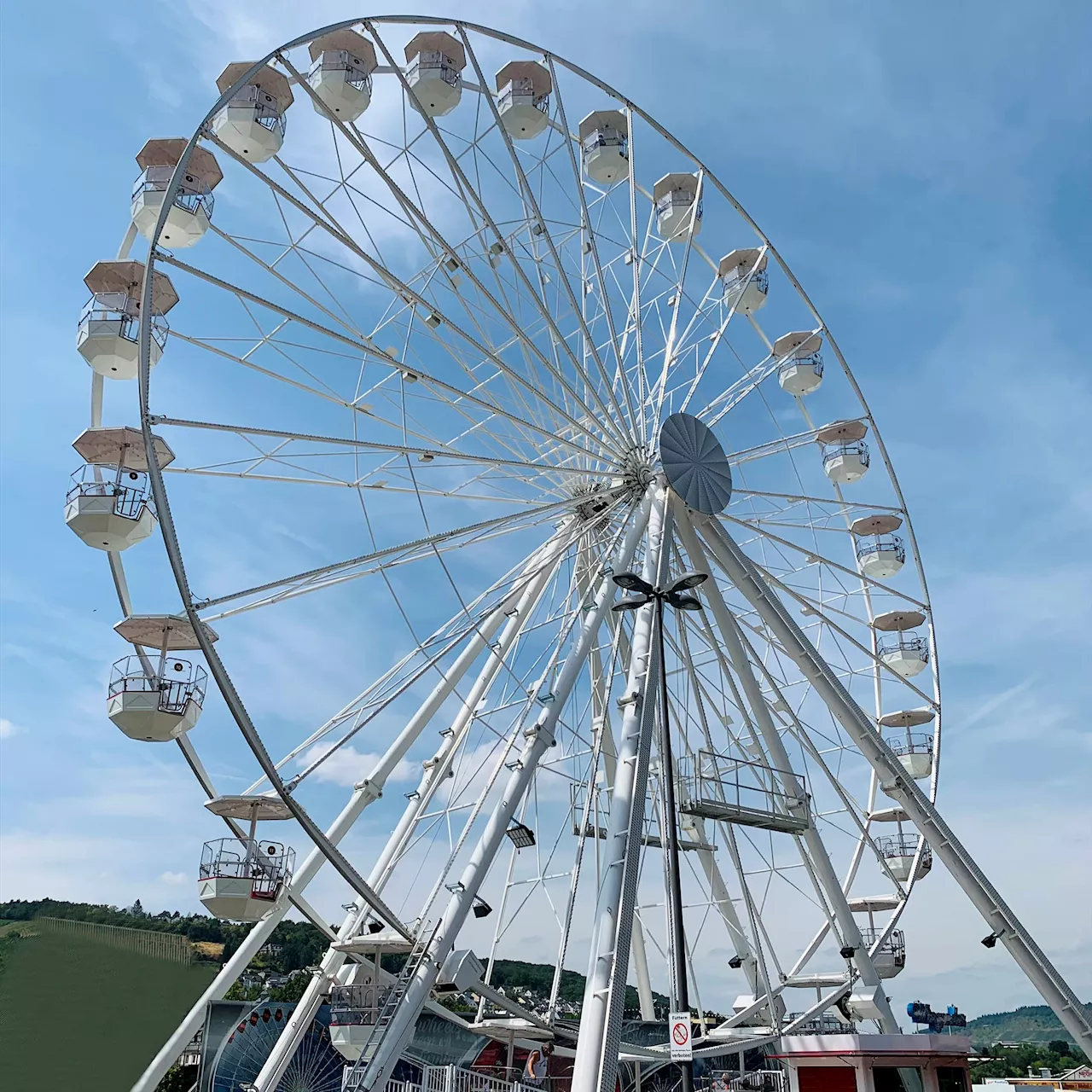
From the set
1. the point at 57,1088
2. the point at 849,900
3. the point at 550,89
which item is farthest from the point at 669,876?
the point at 550,89

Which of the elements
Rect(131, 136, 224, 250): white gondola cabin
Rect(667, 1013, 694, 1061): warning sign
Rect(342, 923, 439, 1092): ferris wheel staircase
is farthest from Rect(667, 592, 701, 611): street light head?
Rect(131, 136, 224, 250): white gondola cabin

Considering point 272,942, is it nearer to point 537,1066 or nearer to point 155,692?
point 537,1066

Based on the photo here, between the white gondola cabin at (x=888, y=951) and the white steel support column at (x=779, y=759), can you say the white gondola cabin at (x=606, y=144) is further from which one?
the white gondola cabin at (x=888, y=951)

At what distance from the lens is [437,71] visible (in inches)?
749

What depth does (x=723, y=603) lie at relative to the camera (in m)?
19.5

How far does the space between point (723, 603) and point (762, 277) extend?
322 inches

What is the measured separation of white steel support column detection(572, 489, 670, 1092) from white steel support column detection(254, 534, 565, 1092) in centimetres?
341

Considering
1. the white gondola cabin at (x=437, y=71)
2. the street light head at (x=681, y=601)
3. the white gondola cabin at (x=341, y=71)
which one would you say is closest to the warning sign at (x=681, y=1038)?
the street light head at (x=681, y=601)

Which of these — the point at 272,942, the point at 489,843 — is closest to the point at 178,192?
the point at 489,843

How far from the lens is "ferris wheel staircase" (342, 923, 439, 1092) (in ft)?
41.8

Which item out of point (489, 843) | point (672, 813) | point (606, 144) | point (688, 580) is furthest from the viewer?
point (606, 144)

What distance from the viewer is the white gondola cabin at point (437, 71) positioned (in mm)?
18953

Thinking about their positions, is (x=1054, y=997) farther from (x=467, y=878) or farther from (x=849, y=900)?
(x=467, y=878)

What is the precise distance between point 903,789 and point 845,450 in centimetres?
841
